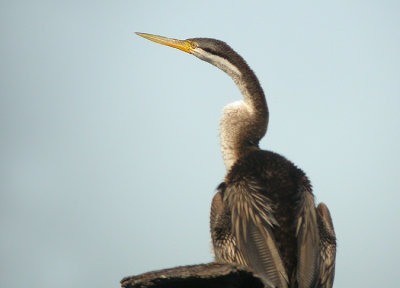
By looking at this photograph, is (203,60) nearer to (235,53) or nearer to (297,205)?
(235,53)

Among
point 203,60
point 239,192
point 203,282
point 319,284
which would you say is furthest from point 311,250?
point 203,60

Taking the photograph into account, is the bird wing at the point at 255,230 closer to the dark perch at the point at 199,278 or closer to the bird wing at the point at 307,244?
the bird wing at the point at 307,244

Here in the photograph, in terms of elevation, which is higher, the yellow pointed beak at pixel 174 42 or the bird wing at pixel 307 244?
the yellow pointed beak at pixel 174 42

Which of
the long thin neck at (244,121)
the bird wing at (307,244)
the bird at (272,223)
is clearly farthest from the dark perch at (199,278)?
the long thin neck at (244,121)

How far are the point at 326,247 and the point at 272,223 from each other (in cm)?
106

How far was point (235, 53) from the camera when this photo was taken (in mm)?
10695

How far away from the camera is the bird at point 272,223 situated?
24.0ft

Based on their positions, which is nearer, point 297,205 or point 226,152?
point 297,205

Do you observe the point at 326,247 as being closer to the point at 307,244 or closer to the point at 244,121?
the point at 307,244

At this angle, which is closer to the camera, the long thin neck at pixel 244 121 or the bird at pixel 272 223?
the bird at pixel 272 223

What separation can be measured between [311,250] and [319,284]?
52cm

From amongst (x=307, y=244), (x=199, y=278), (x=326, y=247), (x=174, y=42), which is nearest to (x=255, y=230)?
(x=307, y=244)

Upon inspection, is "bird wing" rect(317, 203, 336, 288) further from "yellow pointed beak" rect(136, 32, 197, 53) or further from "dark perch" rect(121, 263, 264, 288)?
"yellow pointed beak" rect(136, 32, 197, 53)

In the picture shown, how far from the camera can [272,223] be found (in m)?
7.61
